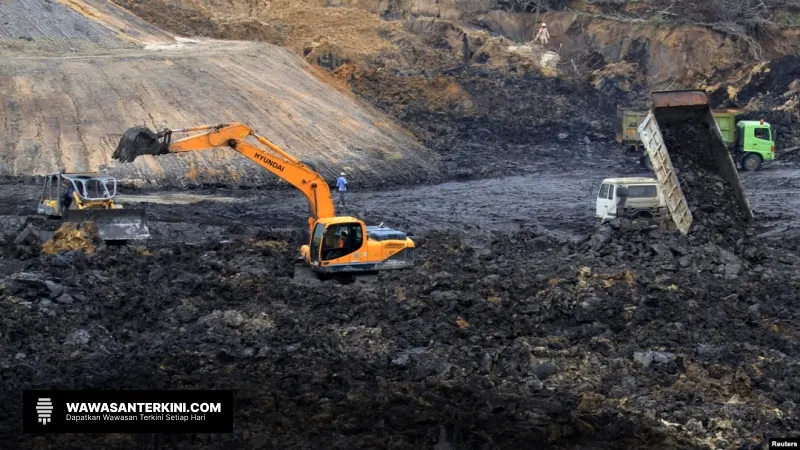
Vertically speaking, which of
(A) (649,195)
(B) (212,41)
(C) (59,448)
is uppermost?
(B) (212,41)

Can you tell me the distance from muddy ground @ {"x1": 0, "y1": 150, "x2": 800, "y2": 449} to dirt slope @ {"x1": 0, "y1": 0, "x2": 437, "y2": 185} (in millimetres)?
6870

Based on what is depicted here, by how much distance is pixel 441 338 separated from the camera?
16.9 meters

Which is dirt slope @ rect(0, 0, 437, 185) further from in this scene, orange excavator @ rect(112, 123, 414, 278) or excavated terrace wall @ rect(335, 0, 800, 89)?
excavated terrace wall @ rect(335, 0, 800, 89)

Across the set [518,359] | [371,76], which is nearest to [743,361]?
[518,359]

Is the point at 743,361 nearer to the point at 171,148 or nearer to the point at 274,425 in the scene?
the point at 274,425

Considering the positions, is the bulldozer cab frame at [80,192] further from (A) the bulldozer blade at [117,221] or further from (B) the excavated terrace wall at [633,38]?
(B) the excavated terrace wall at [633,38]

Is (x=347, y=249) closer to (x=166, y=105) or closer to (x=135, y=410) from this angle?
(x=135, y=410)

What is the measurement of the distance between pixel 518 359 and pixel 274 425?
3920 mm

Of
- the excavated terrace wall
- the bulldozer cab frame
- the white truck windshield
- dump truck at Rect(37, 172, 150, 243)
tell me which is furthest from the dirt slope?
the excavated terrace wall

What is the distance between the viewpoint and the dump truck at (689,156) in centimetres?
2266

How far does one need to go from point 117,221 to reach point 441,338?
8.77m

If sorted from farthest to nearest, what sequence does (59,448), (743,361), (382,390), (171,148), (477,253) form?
(477,253)
(171,148)
(743,361)
(382,390)
(59,448)

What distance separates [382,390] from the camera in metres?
14.5

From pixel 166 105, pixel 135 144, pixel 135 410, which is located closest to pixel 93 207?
pixel 135 144
